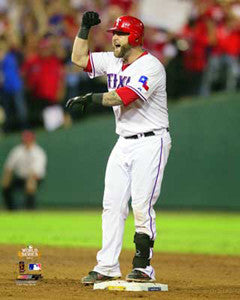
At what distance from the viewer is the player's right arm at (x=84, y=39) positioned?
7.27 meters

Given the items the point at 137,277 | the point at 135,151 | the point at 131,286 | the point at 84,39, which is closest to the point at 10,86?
the point at 84,39

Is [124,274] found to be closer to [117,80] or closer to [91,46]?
[117,80]

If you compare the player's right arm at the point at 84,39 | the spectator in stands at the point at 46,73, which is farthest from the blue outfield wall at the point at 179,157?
the player's right arm at the point at 84,39

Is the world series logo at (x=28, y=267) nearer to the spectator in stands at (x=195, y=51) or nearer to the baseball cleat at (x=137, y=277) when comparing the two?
Answer: the baseball cleat at (x=137, y=277)

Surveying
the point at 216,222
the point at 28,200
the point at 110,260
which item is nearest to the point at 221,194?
the point at 216,222

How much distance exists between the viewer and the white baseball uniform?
22.8ft

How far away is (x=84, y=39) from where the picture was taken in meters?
7.30

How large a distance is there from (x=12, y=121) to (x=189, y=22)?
444cm

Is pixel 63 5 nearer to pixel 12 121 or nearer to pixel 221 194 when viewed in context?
pixel 12 121

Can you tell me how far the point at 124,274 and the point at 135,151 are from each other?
1575 millimetres

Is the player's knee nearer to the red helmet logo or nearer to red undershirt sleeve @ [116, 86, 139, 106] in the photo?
red undershirt sleeve @ [116, 86, 139, 106]

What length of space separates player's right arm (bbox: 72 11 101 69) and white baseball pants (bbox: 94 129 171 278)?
2.68 ft

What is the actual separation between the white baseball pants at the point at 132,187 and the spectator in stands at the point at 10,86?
9570 millimetres

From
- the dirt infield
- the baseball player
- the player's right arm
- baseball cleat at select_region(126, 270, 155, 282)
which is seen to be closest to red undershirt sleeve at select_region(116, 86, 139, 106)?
the baseball player
